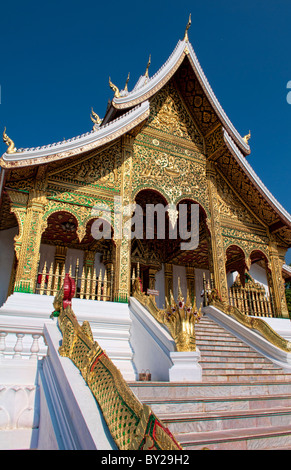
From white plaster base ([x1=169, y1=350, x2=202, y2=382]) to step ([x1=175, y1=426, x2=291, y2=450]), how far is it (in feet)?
3.78

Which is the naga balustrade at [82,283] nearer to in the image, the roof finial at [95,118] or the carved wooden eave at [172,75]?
the carved wooden eave at [172,75]

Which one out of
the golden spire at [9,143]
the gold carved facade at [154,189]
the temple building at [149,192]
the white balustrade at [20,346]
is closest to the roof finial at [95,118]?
the temple building at [149,192]

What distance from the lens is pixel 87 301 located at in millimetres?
5613

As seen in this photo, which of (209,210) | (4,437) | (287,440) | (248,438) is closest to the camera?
(248,438)

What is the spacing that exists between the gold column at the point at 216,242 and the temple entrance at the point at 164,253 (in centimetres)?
64

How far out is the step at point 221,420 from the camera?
230 cm

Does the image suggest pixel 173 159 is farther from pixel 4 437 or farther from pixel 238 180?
pixel 4 437

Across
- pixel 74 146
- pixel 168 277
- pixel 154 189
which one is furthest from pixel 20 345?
pixel 168 277

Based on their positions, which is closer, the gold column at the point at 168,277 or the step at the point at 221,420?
the step at the point at 221,420
